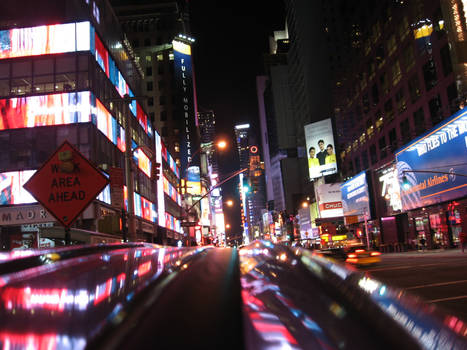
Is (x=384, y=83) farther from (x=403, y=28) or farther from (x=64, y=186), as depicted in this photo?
(x=64, y=186)

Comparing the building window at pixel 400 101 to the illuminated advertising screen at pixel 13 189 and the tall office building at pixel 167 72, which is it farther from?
the tall office building at pixel 167 72

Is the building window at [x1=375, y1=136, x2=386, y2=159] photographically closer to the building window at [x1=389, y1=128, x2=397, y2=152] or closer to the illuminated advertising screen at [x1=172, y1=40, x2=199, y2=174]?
the building window at [x1=389, y1=128, x2=397, y2=152]

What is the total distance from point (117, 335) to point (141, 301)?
0.19m

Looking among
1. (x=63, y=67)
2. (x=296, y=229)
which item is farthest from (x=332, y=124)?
(x=63, y=67)

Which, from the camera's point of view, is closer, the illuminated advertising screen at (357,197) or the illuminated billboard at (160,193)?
the illuminated billboard at (160,193)

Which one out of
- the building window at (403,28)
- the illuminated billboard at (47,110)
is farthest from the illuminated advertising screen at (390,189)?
the illuminated billboard at (47,110)

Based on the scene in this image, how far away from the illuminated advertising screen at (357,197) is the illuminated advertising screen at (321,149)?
11.3 m

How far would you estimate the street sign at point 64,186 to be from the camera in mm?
8109

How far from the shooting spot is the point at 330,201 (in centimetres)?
7931

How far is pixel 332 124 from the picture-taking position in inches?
3302

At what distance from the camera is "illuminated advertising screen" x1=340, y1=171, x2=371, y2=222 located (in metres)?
54.8

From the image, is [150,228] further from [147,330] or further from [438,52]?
[147,330]

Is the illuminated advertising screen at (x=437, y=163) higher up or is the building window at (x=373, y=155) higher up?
the building window at (x=373, y=155)

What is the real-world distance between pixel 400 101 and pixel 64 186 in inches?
1706
